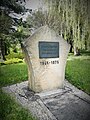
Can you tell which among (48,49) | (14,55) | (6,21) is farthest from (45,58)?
(6,21)

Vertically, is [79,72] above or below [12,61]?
below

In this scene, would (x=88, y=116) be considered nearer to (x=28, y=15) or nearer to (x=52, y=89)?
(x=52, y=89)

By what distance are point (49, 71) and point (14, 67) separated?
25.3 inches

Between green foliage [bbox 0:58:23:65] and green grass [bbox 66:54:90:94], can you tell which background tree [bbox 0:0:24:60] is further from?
green grass [bbox 66:54:90:94]

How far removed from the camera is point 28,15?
276 centimetres

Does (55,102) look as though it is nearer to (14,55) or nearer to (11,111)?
(11,111)

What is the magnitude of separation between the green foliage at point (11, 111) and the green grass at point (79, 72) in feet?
3.98

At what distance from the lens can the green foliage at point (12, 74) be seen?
2.70 meters

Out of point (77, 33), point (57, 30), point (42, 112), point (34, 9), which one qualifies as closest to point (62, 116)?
point (42, 112)

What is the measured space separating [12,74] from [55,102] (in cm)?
101

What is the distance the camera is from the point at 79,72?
11.8 feet

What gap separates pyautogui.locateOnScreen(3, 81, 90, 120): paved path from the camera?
2088mm

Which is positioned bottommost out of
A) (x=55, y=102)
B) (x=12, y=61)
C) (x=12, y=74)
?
(x=55, y=102)

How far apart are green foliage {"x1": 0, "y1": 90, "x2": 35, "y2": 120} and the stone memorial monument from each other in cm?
50
